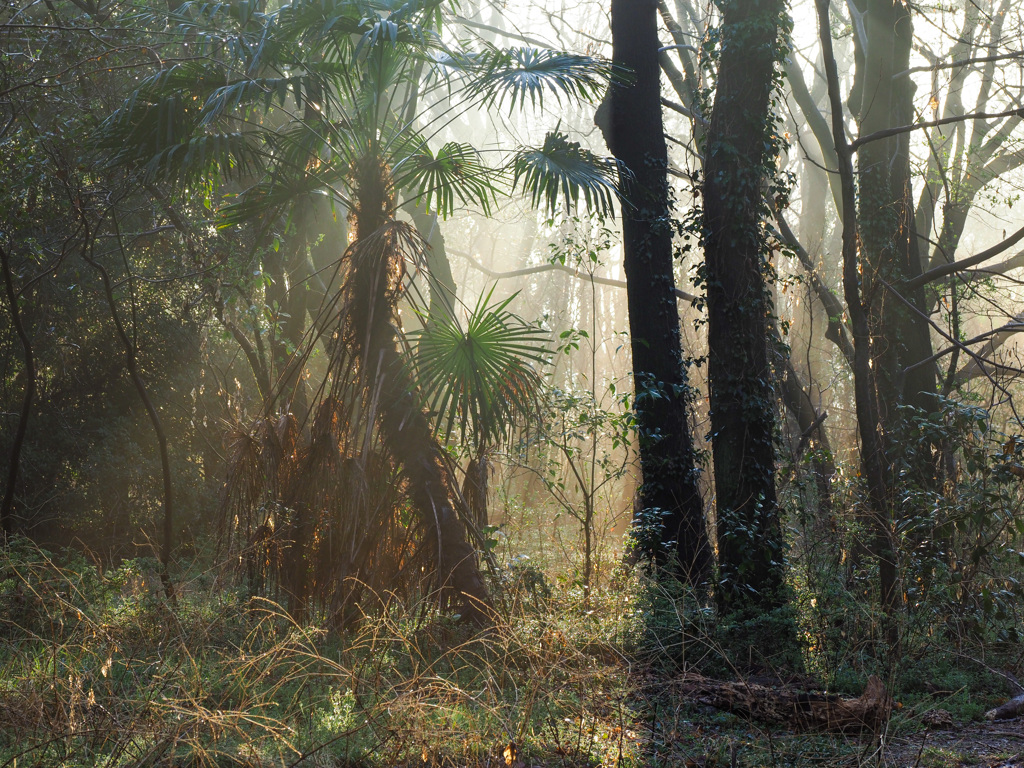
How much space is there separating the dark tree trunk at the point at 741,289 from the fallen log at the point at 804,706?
5.97 ft

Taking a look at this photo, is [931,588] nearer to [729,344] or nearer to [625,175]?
[729,344]

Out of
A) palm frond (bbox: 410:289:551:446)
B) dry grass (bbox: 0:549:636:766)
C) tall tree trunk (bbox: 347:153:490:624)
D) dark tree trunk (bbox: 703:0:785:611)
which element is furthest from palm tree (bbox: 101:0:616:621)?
dark tree trunk (bbox: 703:0:785:611)

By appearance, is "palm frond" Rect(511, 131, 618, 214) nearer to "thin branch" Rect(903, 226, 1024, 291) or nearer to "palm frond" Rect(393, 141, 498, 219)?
"palm frond" Rect(393, 141, 498, 219)

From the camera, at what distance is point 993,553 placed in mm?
6621

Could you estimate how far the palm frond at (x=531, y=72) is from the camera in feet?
20.5

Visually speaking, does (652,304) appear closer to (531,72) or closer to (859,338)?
(859,338)

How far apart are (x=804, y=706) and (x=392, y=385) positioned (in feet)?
11.4

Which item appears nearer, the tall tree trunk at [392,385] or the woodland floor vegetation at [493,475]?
the woodland floor vegetation at [493,475]

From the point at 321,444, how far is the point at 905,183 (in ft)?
21.3

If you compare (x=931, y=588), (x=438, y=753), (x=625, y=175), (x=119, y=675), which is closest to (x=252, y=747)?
(x=438, y=753)

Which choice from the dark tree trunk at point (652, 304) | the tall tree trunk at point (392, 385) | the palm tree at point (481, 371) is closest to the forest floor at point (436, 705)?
the tall tree trunk at point (392, 385)

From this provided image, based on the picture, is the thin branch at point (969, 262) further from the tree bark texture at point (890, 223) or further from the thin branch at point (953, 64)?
the thin branch at point (953, 64)

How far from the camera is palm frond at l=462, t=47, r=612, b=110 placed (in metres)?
6.23

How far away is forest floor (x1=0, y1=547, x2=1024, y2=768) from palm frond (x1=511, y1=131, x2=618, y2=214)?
8.85 ft
